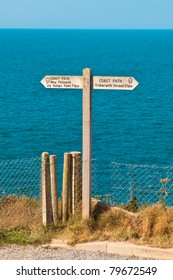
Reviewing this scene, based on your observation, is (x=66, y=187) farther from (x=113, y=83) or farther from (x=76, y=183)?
(x=113, y=83)

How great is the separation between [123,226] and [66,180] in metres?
1.31

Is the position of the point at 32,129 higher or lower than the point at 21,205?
higher

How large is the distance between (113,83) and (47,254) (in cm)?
317

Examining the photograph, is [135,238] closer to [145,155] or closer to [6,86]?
[145,155]

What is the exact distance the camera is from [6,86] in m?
68.2

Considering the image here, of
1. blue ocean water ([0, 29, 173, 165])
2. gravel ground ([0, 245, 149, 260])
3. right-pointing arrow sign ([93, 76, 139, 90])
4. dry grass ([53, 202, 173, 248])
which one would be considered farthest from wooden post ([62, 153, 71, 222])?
blue ocean water ([0, 29, 173, 165])

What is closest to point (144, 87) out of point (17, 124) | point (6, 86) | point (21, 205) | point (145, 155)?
point (6, 86)

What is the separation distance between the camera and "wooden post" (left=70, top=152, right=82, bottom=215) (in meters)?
12.4

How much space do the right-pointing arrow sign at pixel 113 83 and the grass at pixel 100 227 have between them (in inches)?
80.5

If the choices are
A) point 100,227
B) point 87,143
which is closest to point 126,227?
point 100,227

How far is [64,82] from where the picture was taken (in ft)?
40.6

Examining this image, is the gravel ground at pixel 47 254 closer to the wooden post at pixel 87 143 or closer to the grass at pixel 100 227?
the grass at pixel 100 227

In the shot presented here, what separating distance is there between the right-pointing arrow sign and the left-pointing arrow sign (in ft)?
0.92

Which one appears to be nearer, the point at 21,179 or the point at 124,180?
the point at 21,179
